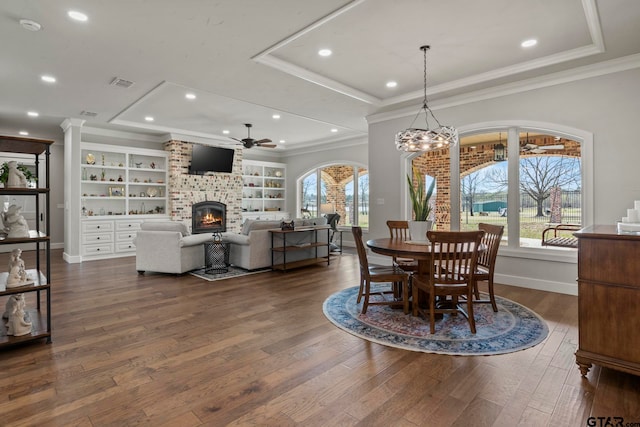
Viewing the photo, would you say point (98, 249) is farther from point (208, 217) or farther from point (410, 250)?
point (410, 250)

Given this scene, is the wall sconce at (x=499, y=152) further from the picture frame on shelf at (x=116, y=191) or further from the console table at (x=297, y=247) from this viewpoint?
the picture frame on shelf at (x=116, y=191)

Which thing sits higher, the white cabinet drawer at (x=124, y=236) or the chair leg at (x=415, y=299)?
the white cabinet drawer at (x=124, y=236)

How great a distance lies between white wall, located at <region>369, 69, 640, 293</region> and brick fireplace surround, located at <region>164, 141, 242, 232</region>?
6.17m

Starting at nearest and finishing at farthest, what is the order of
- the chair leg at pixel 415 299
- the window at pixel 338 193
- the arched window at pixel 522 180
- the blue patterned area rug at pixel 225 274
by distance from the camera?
1. the chair leg at pixel 415 299
2. the arched window at pixel 522 180
3. the blue patterned area rug at pixel 225 274
4. the window at pixel 338 193

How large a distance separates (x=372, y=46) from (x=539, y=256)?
354 cm

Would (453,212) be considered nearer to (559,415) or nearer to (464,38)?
(464,38)

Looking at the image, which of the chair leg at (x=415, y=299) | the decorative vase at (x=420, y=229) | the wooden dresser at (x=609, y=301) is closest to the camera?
the wooden dresser at (x=609, y=301)

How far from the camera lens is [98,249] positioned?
7.22 meters

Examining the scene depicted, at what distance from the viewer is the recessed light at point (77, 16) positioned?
294cm

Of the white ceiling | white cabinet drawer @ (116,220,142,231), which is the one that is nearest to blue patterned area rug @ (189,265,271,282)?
the white ceiling

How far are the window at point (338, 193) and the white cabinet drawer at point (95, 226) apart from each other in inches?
196

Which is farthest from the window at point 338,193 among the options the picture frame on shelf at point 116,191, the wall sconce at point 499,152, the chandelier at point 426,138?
the chandelier at point 426,138

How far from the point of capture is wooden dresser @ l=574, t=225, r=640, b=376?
2.14 metres

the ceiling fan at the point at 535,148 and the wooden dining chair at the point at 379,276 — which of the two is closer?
the wooden dining chair at the point at 379,276
